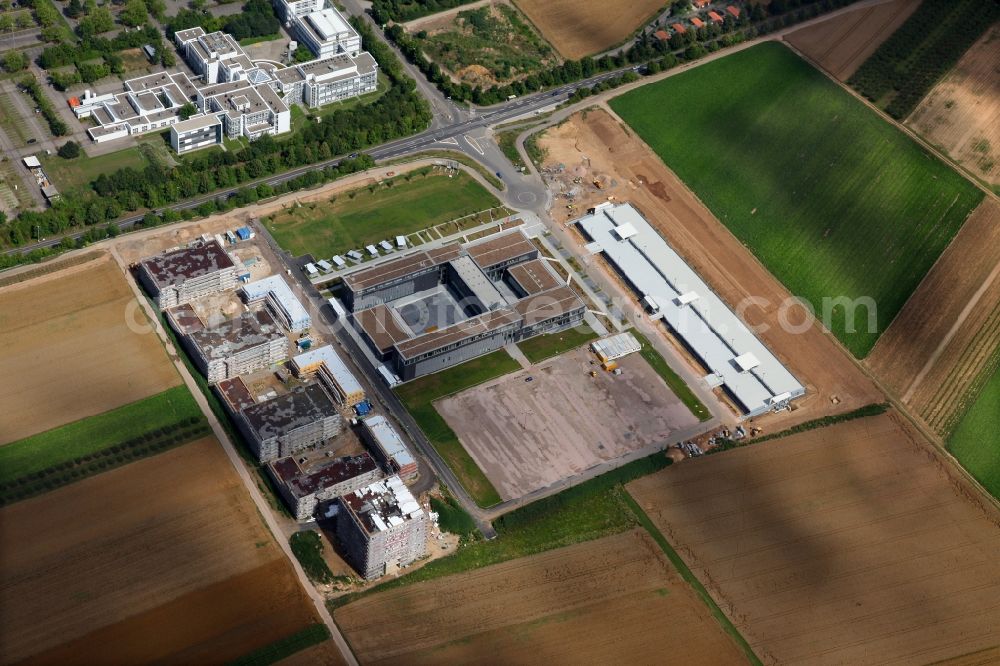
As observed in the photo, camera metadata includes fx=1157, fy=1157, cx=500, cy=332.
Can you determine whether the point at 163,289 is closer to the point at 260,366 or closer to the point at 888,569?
the point at 260,366

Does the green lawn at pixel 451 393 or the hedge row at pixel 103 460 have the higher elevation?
the hedge row at pixel 103 460

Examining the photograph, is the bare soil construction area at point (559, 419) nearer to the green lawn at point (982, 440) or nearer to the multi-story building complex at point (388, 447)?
the multi-story building complex at point (388, 447)

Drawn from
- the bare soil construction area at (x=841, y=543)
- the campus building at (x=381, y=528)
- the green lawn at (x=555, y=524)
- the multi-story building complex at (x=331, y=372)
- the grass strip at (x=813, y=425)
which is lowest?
the bare soil construction area at (x=841, y=543)

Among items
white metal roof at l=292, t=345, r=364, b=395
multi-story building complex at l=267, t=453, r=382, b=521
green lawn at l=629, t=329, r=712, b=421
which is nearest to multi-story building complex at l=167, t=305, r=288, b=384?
white metal roof at l=292, t=345, r=364, b=395

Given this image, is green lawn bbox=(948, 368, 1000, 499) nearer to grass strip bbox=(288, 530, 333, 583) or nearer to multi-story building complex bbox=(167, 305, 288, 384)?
grass strip bbox=(288, 530, 333, 583)

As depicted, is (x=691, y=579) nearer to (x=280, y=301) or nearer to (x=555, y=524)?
(x=555, y=524)

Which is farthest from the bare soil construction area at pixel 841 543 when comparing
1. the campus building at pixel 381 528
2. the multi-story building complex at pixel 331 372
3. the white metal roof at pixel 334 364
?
the white metal roof at pixel 334 364

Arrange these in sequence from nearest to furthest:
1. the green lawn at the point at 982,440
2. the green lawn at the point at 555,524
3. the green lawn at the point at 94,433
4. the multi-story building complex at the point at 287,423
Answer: the green lawn at the point at 555,524
the green lawn at the point at 94,433
the multi-story building complex at the point at 287,423
the green lawn at the point at 982,440
